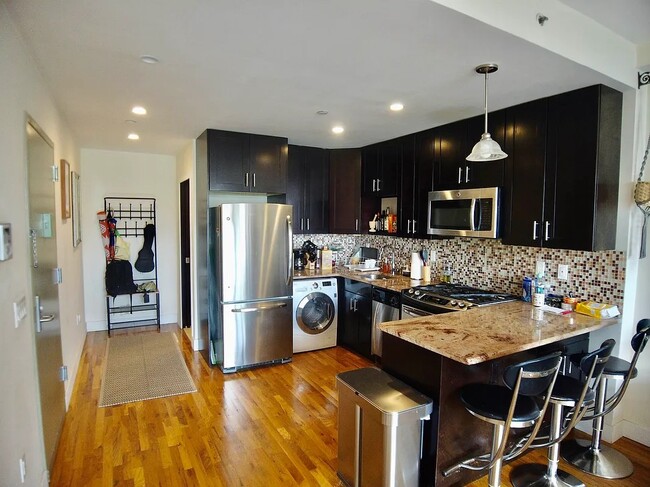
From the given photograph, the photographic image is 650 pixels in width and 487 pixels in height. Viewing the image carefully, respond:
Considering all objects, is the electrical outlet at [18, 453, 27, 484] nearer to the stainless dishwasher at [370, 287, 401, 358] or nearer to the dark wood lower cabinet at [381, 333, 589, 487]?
the dark wood lower cabinet at [381, 333, 589, 487]

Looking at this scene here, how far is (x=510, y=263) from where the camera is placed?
334 centimetres

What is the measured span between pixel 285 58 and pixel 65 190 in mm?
2442

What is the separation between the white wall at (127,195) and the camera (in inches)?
198

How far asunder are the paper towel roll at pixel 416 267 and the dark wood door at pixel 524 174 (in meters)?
1.21

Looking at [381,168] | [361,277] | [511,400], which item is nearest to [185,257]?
[361,277]

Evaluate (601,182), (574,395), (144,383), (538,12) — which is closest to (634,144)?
(601,182)

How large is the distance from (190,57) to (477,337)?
2.20 metres

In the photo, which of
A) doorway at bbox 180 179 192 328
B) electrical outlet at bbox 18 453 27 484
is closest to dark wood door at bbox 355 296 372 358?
doorway at bbox 180 179 192 328

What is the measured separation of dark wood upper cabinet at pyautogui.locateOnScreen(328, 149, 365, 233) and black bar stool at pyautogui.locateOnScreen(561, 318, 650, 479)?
2.89 meters

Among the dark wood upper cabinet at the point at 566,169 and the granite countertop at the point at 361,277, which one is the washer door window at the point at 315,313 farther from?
the dark wood upper cabinet at the point at 566,169

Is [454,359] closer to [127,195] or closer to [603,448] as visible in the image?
[603,448]

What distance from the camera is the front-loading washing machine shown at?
4.22 m

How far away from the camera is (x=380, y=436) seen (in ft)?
6.46

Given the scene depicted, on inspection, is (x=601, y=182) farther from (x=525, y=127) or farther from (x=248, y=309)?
(x=248, y=309)
